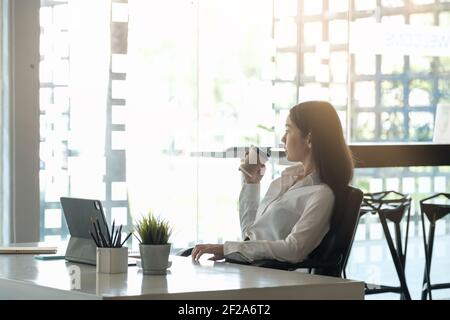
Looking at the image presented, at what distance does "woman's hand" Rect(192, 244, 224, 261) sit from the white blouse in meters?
0.03

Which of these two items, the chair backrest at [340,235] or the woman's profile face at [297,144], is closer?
the chair backrest at [340,235]

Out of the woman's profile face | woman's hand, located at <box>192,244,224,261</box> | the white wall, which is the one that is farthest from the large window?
woman's hand, located at <box>192,244,224,261</box>

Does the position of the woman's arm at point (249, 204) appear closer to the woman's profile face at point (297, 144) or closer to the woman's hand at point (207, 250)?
the woman's profile face at point (297, 144)

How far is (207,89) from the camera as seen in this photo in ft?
21.4

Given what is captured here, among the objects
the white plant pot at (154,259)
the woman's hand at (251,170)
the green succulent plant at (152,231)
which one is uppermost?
the woman's hand at (251,170)

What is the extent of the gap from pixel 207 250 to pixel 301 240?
1.31 feet

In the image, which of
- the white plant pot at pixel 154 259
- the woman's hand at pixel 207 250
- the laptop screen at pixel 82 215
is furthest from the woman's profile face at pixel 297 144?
the white plant pot at pixel 154 259

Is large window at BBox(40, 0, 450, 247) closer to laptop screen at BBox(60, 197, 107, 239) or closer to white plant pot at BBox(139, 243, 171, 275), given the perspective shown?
laptop screen at BBox(60, 197, 107, 239)

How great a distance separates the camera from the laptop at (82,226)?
3.17m

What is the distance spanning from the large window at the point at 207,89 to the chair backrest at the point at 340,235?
2557 millimetres

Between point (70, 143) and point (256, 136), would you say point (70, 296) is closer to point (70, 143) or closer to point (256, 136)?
point (70, 143)

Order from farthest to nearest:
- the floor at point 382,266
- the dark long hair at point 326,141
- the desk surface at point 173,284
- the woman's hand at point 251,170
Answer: the floor at point 382,266, the woman's hand at point 251,170, the dark long hair at point 326,141, the desk surface at point 173,284
